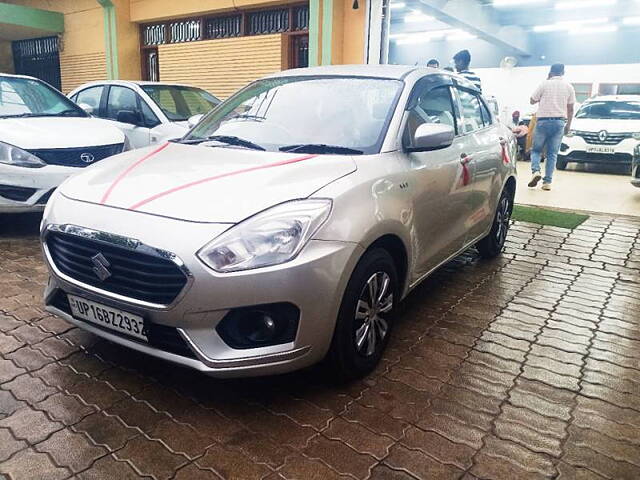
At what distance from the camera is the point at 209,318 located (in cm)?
221

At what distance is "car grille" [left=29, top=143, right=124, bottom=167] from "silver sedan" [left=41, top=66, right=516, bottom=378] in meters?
2.13

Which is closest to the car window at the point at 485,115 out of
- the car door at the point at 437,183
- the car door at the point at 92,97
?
the car door at the point at 437,183

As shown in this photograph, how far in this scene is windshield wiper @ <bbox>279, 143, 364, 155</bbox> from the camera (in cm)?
288

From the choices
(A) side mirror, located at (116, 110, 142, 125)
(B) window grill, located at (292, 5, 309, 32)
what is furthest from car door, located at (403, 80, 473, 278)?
(B) window grill, located at (292, 5, 309, 32)

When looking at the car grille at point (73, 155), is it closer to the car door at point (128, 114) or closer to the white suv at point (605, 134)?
the car door at point (128, 114)

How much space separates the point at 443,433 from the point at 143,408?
136 centimetres

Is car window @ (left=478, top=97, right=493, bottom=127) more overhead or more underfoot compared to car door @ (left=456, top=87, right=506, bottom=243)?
more overhead

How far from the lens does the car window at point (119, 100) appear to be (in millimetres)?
7068

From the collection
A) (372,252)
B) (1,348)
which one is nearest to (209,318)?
(372,252)

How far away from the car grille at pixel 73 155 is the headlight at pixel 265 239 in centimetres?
347

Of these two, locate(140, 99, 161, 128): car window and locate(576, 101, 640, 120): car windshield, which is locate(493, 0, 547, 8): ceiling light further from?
locate(140, 99, 161, 128): car window

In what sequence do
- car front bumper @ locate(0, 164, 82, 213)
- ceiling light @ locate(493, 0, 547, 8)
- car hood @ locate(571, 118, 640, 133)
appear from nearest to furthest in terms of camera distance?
car front bumper @ locate(0, 164, 82, 213) < car hood @ locate(571, 118, 640, 133) < ceiling light @ locate(493, 0, 547, 8)

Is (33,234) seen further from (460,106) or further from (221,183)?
(460,106)

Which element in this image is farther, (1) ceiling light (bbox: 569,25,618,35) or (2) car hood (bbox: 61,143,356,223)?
(1) ceiling light (bbox: 569,25,618,35)
